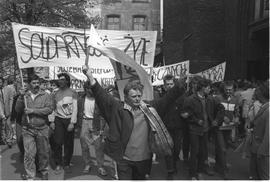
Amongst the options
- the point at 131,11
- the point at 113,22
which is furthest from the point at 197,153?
the point at 131,11

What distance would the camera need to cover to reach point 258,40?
14.7m

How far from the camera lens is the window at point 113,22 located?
3331 cm

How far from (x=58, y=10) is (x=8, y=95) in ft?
20.2

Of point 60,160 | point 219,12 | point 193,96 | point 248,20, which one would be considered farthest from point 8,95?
point 219,12

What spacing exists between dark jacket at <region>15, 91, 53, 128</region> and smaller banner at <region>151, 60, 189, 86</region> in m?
4.84

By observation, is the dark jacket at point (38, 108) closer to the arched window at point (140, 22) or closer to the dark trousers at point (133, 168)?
the dark trousers at point (133, 168)

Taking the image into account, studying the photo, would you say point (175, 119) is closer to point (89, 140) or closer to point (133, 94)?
point (89, 140)

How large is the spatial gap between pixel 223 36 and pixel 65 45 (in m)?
11.2

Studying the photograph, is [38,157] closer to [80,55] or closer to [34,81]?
[34,81]

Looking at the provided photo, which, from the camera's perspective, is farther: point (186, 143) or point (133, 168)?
point (186, 143)

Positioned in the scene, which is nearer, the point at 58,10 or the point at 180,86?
the point at 180,86

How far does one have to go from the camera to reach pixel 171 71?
10.9 m

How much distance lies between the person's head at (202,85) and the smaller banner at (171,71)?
11.8 ft

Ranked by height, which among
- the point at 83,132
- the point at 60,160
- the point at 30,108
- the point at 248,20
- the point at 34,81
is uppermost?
the point at 248,20
